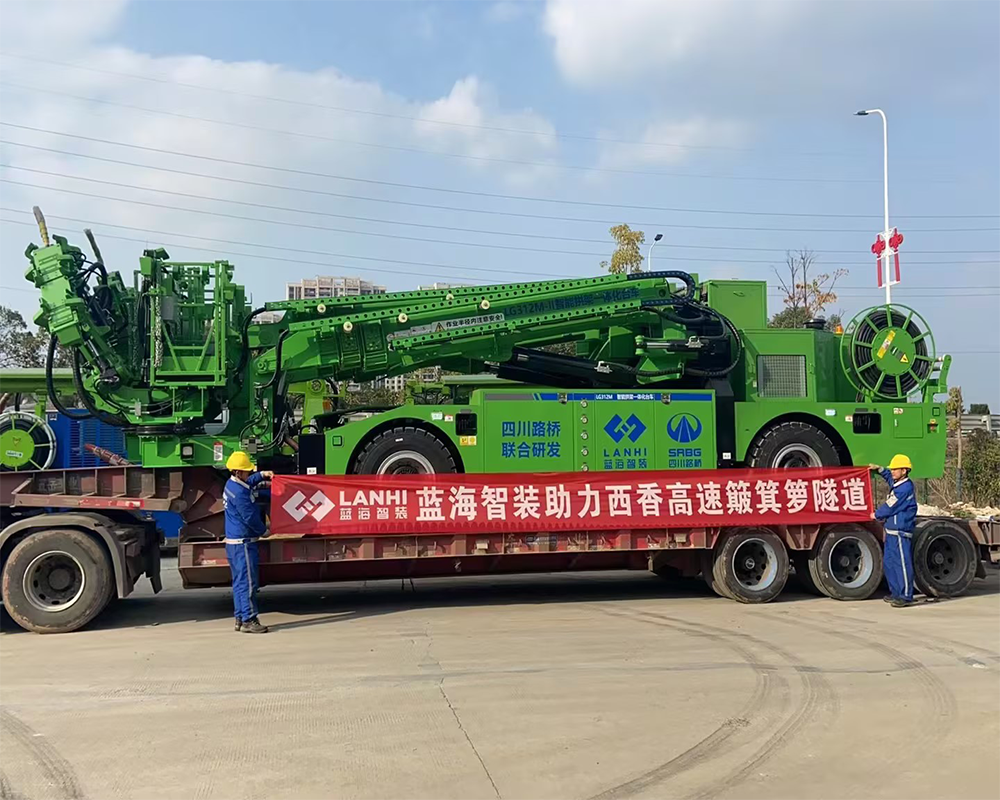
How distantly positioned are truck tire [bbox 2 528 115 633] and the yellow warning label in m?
9.53

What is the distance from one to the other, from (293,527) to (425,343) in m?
2.67

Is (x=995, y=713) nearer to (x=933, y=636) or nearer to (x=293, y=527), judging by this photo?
(x=933, y=636)

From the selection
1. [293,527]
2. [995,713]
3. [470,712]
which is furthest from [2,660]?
[995,713]

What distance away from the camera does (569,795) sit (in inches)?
184

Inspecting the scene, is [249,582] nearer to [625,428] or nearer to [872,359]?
[625,428]

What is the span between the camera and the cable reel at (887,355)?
36.1ft

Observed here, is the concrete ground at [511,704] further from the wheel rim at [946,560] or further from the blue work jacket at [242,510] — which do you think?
the blue work jacket at [242,510]

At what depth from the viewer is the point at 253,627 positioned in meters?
8.72

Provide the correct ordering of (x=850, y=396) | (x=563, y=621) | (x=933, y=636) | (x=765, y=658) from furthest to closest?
(x=850, y=396)
(x=563, y=621)
(x=933, y=636)
(x=765, y=658)

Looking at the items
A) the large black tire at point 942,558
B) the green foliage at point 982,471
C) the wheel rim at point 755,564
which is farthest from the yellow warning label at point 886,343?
the green foliage at point 982,471

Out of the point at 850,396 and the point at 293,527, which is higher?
the point at 850,396

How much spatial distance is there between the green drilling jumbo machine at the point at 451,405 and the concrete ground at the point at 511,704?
0.73 metres

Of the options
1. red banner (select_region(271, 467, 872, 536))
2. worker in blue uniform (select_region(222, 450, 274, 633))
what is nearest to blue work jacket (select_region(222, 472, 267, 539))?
worker in blue uniform (select_region(222, 450, 274, 633))

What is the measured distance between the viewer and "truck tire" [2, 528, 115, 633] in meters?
8.76
